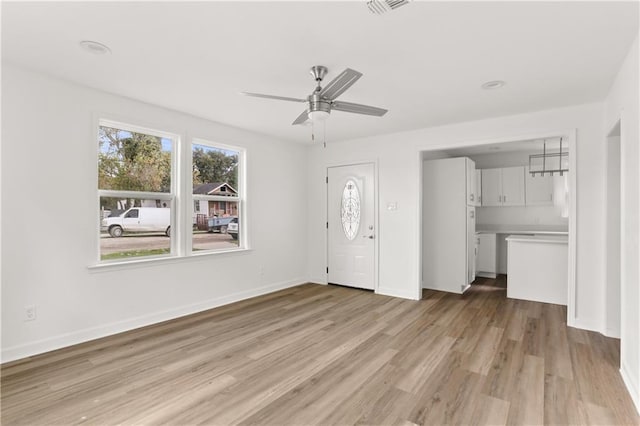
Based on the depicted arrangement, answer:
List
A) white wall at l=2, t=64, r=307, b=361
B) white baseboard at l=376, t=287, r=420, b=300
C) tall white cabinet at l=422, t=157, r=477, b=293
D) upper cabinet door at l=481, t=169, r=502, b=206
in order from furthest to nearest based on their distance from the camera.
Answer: upper cabinet door at l=481, t=169, r=502, b=206 < tall white cabinet at l=422, t=157, r=477, b=293 < white baseboard at l=376, t=287, r=420, b=300 < white wall at l=2, t=64, r=307, b=361

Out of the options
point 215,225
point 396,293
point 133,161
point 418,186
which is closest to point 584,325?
point 396,293

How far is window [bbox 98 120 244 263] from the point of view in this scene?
12.0ft

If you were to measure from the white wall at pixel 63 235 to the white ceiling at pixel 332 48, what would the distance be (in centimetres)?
28

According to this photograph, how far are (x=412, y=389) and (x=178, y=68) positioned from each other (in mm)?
3233

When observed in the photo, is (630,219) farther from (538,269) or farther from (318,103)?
(538,269)

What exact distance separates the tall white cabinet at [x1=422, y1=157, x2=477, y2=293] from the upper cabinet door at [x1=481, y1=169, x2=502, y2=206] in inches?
55.7

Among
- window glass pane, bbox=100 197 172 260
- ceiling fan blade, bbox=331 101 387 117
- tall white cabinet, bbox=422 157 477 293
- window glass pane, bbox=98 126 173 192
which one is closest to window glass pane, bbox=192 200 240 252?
window glass pane, bbox=100 197 172 260

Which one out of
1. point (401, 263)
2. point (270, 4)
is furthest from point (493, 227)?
point (270, 4)

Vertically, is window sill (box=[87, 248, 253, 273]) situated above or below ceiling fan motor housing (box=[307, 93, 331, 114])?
below

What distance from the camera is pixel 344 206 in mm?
5820

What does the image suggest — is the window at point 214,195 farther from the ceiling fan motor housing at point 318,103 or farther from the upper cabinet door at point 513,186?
Answer: the upper cabinet door at point 513,186

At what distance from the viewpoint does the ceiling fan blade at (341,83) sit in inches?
90.4

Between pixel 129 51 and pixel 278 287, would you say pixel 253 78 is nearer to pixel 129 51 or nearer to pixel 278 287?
pixel 129 51

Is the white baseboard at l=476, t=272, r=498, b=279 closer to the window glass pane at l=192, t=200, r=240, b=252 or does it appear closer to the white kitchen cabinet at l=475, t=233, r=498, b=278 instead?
the white kitchen cabinet at l=475, t=233, r=498, b=278
